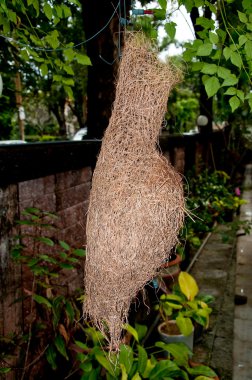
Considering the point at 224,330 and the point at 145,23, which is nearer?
the point at 145,23

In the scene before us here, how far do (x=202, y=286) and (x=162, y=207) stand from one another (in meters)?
4.34

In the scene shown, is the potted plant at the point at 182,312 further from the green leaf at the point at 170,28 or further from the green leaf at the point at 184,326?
the green leaf at the point at 170,28

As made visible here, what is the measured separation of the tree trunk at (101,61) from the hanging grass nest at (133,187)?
151 centimetres

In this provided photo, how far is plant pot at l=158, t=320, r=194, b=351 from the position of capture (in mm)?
3432

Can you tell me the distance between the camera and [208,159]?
1106cm

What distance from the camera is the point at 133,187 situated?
1376mm

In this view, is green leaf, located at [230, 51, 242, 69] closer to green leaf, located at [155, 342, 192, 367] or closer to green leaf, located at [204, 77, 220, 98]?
green leaf, located at [204, 77, 220, 98]

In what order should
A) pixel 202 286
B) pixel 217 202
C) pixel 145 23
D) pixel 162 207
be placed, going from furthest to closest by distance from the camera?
pixel 217 202
pixel 202 286
pixel 145 23
pixel 162 207

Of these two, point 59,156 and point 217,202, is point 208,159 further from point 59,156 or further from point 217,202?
point 59,156

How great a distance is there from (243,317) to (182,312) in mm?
1438

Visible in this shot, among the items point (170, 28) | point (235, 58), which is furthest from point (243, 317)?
point (170, 28)

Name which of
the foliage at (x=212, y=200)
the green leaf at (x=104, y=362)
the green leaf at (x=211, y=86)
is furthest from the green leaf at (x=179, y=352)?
the foliage at (x=212, y=200)

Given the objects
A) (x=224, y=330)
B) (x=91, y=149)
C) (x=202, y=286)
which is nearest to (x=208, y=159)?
(x=202, y=286)

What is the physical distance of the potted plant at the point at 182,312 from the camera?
3.42 m
